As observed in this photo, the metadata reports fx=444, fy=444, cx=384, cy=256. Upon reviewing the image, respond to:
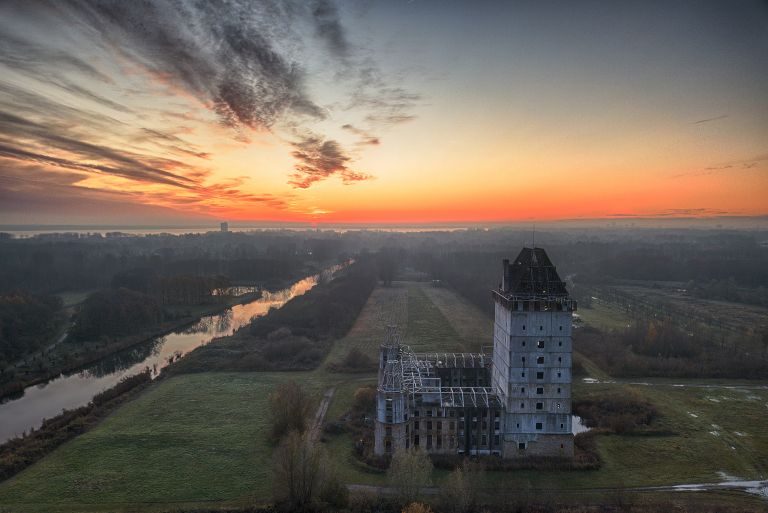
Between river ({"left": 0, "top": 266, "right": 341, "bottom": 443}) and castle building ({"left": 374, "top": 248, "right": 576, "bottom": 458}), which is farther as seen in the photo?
river ({"left": 0, "top": 266, "right": 341, "bottom": 443})

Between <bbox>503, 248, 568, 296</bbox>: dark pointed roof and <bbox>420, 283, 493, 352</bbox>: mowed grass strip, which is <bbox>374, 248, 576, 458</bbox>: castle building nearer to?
<bbox>503, 248, 568, 296</bbox>: dark pointed roof

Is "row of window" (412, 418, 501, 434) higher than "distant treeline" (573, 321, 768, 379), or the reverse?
"row of window" (412, 418, 501, 434)

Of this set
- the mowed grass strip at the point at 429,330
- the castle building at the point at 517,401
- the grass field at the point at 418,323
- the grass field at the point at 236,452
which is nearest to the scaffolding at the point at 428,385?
the castle building at the point at 517,401

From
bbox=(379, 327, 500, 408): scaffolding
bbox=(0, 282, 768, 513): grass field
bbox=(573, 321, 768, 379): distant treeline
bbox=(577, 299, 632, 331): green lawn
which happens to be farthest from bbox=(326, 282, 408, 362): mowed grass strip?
bbox=(577, 299, 632, 331): green lawn

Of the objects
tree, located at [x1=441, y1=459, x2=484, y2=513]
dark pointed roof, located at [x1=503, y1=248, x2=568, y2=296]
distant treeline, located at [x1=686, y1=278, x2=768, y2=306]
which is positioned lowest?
distant treeline, located at [x1=686, y1=278, x2=768, y2=306]

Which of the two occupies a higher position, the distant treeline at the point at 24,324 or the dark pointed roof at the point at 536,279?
the dark pointed roof at the point at 536,279

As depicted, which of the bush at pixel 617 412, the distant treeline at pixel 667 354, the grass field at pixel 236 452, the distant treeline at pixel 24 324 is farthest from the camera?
the distant treeline at pixel 24 324

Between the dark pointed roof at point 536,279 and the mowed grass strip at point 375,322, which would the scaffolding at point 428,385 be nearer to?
the dark pointed roof at point 536,279

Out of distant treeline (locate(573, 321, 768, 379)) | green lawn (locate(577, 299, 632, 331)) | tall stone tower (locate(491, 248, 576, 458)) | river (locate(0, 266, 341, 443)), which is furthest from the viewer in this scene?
green lawn (locate(577, 299, 632, 331))
